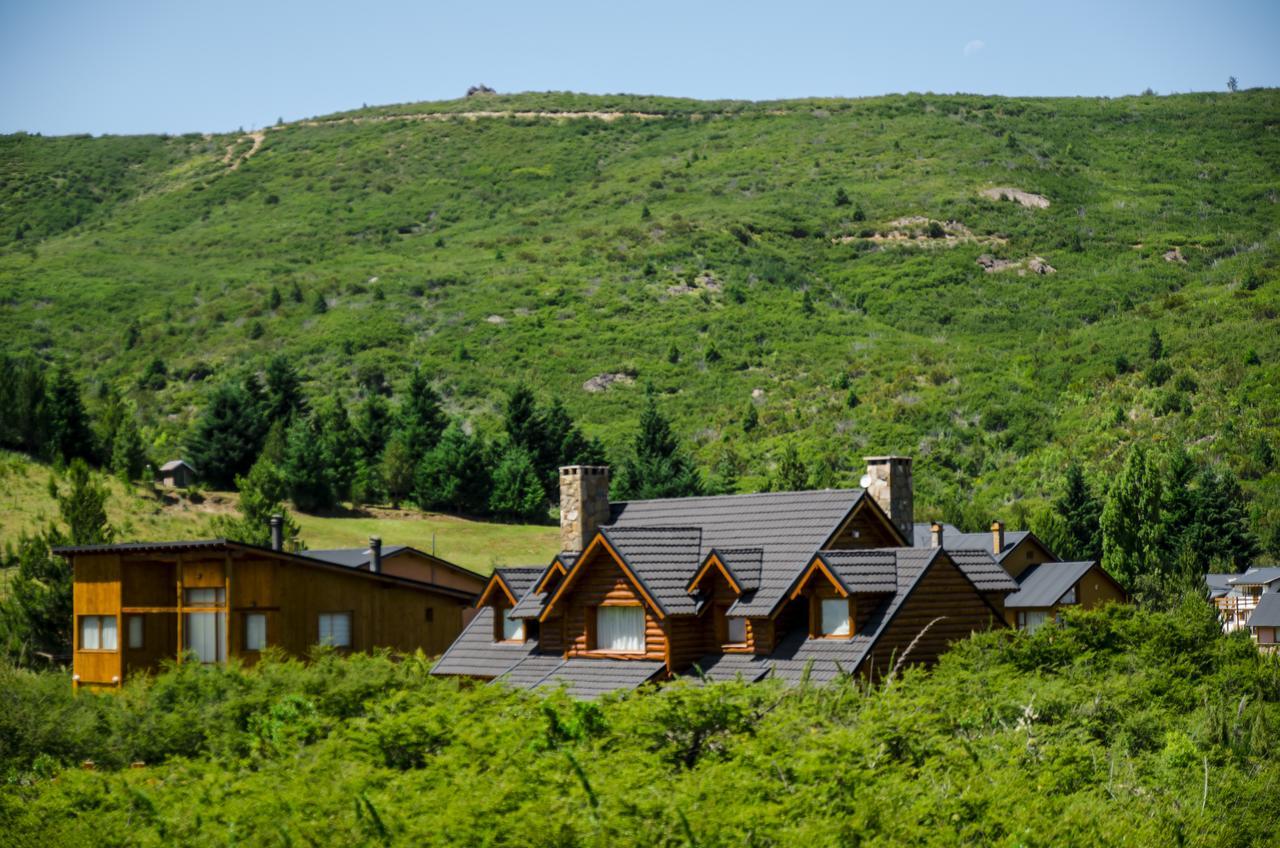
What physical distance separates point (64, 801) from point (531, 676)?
18.0m

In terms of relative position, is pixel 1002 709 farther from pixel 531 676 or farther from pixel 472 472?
pixel 472 472

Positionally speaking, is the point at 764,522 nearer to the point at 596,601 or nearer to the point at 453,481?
the point at 596,601

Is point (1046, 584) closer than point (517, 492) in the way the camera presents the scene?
Yes

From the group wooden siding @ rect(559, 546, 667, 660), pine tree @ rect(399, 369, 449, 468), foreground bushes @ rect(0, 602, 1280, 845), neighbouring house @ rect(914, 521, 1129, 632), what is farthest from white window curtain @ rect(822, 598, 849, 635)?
pine tree @ rect(399, 369, 449, 468)

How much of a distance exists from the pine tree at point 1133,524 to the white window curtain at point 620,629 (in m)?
43.7

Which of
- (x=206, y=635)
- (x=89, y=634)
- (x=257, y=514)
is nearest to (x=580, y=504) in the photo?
(x=206, y=635)

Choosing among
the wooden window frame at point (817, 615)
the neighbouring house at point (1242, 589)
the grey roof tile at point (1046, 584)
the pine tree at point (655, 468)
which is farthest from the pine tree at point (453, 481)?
the wooden window frame at point (817, 615)

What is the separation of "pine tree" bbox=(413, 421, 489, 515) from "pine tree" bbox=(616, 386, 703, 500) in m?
7.93

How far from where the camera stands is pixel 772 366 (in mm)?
108500

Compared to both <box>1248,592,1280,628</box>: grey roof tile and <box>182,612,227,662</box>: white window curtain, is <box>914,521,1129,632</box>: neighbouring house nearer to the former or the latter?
<box>1248,592,1280,628</box>: grey roof tile

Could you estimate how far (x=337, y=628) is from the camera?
4188 cm

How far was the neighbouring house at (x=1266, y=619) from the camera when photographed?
63.9m

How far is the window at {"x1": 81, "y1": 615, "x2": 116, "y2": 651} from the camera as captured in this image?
41.1 m

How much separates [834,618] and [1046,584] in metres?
27.8
